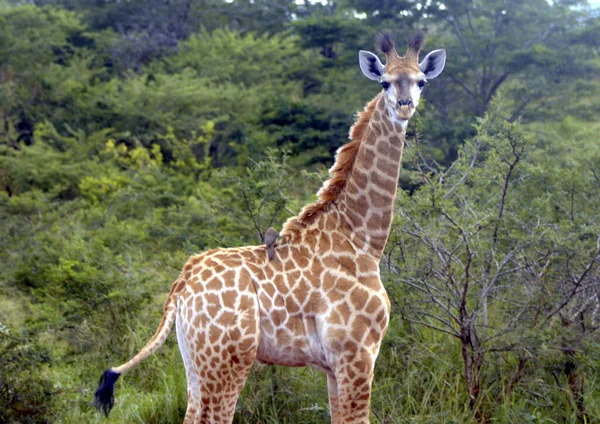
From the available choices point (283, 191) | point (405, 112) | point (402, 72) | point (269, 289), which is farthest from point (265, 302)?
point (283, 191)

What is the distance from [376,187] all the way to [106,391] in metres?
2.00

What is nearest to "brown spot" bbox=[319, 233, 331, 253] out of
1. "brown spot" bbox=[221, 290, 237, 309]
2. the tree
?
"brown spot" bbox=[221, 290, 237, 309]

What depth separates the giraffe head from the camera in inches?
197

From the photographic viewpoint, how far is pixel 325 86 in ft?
69.4

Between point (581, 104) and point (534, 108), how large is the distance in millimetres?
1125

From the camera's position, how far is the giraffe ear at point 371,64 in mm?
5375

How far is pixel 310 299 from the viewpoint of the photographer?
4.94 m

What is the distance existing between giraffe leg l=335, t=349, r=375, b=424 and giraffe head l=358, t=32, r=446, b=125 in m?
1.44

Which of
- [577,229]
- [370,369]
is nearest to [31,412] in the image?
[370,369]

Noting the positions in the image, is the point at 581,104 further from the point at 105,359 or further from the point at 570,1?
the point at 105,359

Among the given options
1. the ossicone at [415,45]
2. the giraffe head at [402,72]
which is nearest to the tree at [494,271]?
the giraffe head at [402,72]

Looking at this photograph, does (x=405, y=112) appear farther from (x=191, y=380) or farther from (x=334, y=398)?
(x=191, y=380)

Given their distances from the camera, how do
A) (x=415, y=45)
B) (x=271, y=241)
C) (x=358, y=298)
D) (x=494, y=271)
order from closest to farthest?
(x=358, y=298), (x=271, y=241), (x=415, y=45), (x=494, y=271)

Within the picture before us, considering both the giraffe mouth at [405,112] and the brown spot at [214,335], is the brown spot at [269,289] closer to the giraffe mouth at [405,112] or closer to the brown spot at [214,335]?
the brown spot at [214,335]
